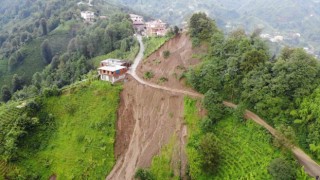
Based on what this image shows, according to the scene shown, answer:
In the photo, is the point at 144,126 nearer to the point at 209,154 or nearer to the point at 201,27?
the point at 209,154

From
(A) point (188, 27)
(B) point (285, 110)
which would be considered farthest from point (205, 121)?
(A) point (188, 27)

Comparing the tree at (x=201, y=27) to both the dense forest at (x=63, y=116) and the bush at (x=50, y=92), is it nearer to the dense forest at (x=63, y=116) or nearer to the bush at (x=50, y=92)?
the dense forest at (x=63, y=116)

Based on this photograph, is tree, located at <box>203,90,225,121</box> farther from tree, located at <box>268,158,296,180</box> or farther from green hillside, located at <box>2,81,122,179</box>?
green hillside, located at <box>2,81,122,179</box>

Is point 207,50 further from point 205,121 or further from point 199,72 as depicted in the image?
point 205,121

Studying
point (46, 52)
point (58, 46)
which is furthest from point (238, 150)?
point (58, 46)

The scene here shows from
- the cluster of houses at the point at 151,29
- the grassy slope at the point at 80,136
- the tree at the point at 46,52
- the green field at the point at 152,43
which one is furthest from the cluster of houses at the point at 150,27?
the grassy slope at the point at 80,136
